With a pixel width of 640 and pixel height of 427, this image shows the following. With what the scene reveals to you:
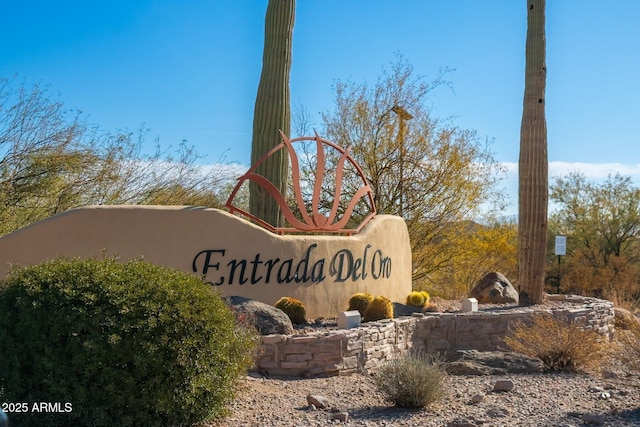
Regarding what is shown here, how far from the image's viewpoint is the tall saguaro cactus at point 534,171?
13.7 metres

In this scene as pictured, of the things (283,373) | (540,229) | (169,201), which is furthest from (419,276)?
(283,373)

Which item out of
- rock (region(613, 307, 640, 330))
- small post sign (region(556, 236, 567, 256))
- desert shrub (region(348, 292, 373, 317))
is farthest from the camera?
small post sign (region(556, 236, 567, 256))

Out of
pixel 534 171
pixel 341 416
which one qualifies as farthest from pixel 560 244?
pixel 341 416

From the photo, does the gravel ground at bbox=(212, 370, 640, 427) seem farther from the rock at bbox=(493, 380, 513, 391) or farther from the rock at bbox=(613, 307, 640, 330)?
the rock at bbox=(613, 307, 640, 330)

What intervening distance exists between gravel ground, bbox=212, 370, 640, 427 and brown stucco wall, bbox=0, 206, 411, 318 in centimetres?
245

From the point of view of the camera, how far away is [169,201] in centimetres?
1523

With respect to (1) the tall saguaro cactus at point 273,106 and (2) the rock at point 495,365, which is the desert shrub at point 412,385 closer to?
(2) the rock at point 495,365

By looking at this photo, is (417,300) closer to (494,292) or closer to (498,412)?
(494,292)

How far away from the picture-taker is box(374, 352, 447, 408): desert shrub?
22.1 feet

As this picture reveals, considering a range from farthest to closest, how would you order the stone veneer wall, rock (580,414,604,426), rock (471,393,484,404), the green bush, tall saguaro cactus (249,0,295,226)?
tall saguaro cactus (249,0,295,226) < the stone veneer wall < rock (471,393,484,404) < rock (580,414,604,426) < the green bush

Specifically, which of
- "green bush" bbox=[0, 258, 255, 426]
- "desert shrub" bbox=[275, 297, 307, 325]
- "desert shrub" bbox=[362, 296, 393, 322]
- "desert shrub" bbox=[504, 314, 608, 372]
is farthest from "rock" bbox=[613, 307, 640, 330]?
"green bush" bbox=[0, 258, 255, 426]

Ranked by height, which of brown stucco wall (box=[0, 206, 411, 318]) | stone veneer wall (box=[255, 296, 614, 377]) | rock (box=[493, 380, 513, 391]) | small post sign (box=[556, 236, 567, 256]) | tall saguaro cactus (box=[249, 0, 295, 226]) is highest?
tall saguaro cactus (box=[249, 0, 295, 226])

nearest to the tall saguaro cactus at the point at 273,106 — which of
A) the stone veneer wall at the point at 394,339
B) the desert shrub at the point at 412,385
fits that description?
the stone veneer wall at the point at 394,339

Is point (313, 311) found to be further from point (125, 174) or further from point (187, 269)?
point (125, 174)
